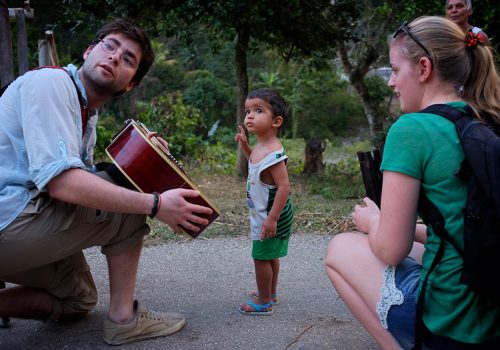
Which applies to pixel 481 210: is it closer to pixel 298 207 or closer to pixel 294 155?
pixel 298 207

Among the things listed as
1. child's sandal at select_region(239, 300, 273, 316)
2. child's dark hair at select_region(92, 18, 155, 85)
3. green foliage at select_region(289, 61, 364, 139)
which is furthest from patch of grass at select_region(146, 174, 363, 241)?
green foliage at select_region(289, 61, 364, 139)

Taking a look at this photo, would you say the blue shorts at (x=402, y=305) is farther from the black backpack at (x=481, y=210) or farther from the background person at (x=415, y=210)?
the black backpack at (x=481, y=210)

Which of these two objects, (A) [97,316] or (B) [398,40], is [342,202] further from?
(B) [398,40]

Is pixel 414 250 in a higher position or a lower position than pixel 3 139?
lower

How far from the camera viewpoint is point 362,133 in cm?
1620

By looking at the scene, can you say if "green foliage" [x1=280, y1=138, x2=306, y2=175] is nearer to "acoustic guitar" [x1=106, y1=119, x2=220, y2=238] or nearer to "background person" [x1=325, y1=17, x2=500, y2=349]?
"acoustic guitar" [x1=106, y1=119, x2=220, y2=238]

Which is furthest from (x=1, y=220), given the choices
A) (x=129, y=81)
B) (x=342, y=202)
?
(x=342, y=202)

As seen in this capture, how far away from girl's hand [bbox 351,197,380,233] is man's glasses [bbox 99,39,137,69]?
53.8 inches

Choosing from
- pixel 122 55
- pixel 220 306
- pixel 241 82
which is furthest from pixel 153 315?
→ pixel 241 82

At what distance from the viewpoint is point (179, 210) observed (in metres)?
2.54

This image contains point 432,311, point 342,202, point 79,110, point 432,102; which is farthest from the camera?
point 342,202

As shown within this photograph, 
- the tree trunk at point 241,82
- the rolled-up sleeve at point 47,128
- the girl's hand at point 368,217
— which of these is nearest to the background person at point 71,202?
the rolled-up sleeve at point 47,128

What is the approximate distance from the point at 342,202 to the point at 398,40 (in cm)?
449

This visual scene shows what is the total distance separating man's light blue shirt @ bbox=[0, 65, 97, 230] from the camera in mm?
2348
